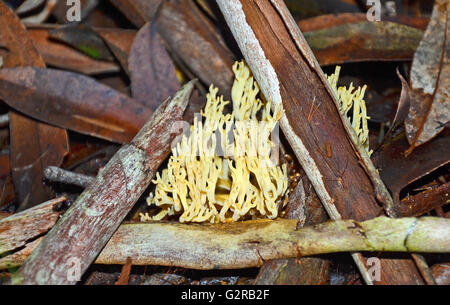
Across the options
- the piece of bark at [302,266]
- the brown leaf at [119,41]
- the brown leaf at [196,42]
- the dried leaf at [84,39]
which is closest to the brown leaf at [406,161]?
the piece of bark at [302,266]

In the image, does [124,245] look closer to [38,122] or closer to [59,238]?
[59,238]

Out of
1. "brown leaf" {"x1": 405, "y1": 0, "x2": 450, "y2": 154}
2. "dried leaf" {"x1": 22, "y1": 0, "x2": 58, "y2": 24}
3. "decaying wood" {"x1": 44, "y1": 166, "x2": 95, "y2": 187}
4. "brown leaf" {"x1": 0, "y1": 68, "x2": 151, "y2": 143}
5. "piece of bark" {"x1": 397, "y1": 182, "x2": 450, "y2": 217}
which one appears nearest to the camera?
"piece of bark" {"x1": 397, "y1": 182, "x2": 450, "y2": 217}

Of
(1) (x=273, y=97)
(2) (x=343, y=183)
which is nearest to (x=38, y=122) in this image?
Answer: (1) (x=273, y=97)

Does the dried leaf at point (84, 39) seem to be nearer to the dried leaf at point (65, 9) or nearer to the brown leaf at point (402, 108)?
the dried leaf at point (65, 9)

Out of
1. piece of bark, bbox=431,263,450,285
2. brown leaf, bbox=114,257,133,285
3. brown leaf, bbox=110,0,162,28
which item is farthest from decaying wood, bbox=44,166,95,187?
piece of bark, bbox=431,263,450,285

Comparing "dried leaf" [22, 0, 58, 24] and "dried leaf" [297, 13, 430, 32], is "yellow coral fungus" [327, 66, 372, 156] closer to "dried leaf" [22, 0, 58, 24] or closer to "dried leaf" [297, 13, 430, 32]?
"dried leaf" [297, 13, 430, 32]

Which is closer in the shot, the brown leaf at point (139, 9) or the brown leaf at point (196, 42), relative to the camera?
the brown leaf at point (196, 42)

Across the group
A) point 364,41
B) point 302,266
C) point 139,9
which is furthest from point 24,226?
point 364,41
